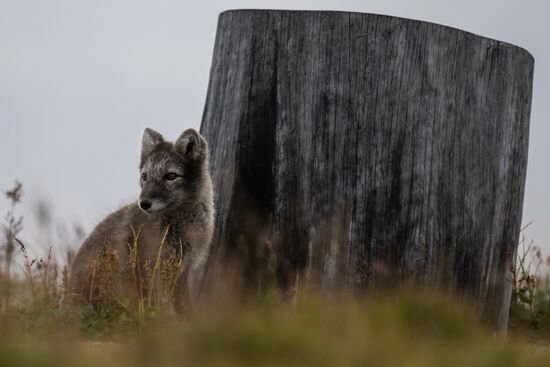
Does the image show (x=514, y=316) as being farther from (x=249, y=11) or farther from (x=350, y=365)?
(x=350, y=365)

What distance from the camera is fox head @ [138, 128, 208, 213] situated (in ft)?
27.2

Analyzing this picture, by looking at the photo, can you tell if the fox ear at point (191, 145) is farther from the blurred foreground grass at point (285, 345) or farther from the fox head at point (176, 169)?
the blurred foreground grass at point (285, 345)

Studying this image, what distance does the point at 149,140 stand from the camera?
28.9 ft

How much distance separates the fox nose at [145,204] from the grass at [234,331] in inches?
29.2

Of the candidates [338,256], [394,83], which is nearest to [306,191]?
[338,256]

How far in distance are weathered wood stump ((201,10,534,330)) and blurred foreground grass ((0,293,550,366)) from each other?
1.44 m

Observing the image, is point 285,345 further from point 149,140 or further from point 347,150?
point 149,140

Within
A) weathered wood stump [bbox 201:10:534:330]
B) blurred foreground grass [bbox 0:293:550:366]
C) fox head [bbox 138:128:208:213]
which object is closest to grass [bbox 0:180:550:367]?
blurred foreground grass [bbox 0:293:550:366]

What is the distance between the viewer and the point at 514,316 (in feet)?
31.6

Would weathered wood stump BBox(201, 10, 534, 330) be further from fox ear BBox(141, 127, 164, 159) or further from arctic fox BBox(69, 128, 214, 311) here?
fox ear BBox(141, 127, 164, 159)

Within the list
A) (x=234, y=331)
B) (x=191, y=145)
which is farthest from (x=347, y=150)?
(x=234, y=331)

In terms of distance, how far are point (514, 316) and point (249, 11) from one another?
14.9ft

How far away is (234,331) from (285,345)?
1.08 feet

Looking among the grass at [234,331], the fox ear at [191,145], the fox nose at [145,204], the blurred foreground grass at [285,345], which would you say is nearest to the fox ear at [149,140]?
the fox ear at [191,145]
